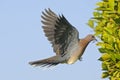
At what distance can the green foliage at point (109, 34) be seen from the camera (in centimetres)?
493

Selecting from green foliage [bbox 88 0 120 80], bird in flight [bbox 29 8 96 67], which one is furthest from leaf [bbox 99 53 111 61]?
bird in flight [bbox 29 8 96 67]

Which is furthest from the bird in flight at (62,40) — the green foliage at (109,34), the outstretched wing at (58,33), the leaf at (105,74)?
the leaf at (105,74)

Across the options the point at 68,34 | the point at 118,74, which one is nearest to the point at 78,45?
the point at 68,34

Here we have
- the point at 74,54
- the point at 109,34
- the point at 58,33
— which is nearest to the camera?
the point at 109,34

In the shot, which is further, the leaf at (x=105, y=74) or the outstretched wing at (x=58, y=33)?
the outstretched wing at (x=58, y=33)

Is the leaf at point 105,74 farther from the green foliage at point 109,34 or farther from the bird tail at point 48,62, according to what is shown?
the bird tail at point 48,62

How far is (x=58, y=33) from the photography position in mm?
8375

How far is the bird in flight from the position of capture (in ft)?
27.6

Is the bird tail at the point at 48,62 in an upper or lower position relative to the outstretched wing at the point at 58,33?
lower

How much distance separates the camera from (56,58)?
8.55m

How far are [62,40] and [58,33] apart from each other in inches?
7.6

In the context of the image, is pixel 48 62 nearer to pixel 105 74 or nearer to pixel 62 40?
pixel 62 40

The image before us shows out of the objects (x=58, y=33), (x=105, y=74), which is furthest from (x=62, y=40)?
(x=105, y=74)

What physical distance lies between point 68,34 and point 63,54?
430mm
